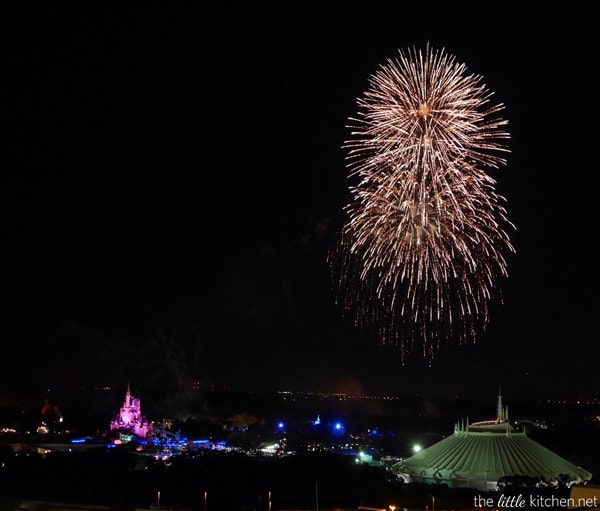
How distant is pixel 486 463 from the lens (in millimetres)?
33000

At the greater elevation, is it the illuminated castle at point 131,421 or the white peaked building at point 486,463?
the illuminated castle at point 131,421

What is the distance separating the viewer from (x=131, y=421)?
3305 inches

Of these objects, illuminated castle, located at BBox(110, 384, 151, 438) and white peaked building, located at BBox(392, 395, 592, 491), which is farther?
illuminated castle, located at BBox(110, 384, 151, 438)

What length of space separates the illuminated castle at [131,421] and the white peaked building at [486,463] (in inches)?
1874

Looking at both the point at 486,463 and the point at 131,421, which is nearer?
the point at 486,463

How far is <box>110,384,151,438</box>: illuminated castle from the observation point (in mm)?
79581

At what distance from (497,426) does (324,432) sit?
47.6 meters

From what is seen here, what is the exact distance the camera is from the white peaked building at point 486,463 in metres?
32.2

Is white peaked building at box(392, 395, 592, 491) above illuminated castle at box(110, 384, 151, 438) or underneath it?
underneath

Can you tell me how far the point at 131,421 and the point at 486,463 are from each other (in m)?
57.4

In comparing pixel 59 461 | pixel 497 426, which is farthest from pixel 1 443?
pixel 497 426

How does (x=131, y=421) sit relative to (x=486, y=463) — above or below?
above

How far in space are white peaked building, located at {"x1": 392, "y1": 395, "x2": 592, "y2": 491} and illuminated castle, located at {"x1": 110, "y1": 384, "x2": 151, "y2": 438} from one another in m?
47.6

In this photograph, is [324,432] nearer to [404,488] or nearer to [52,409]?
[52,409]
